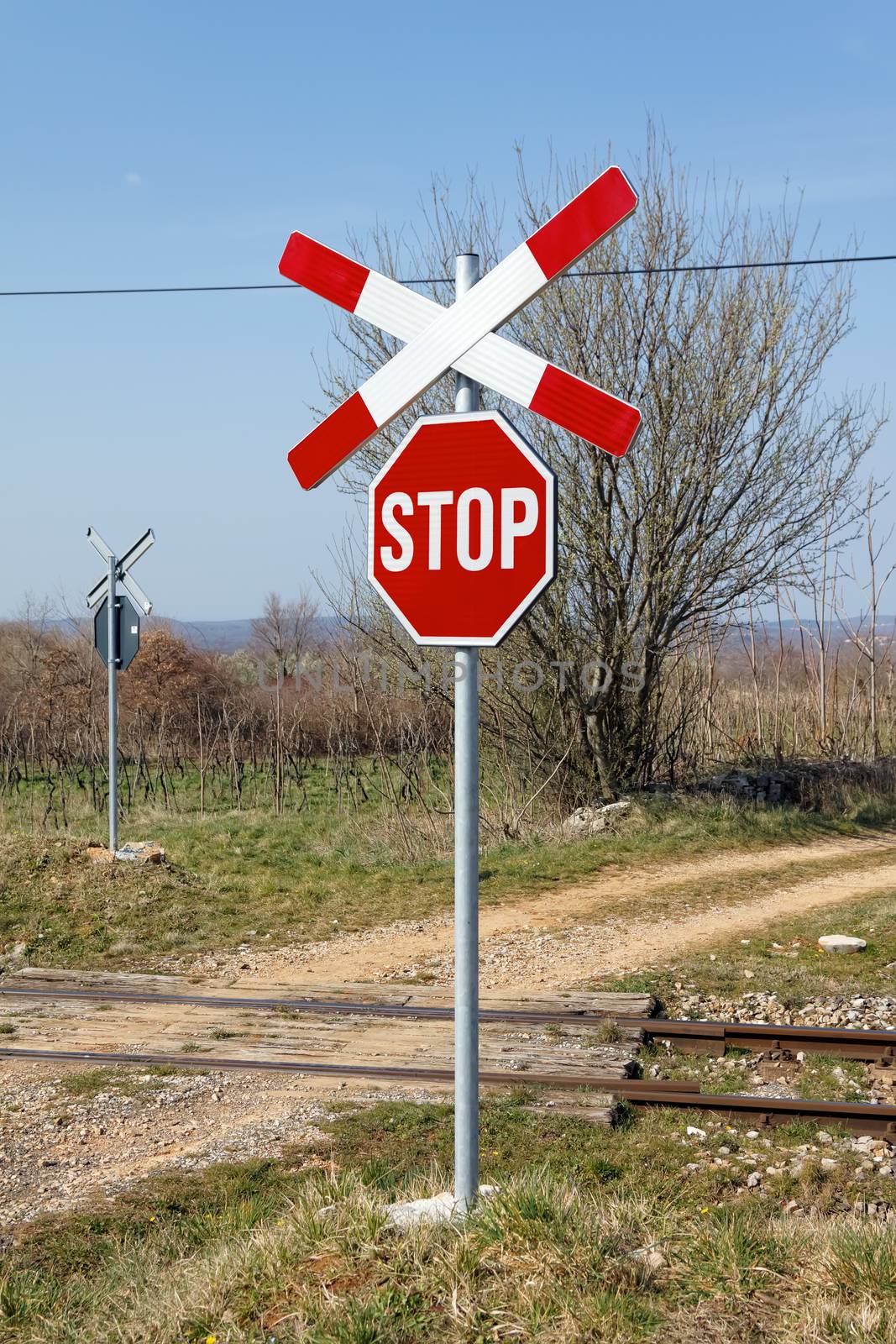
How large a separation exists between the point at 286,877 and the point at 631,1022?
5.88 meters

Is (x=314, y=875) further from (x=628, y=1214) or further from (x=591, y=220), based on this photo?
(x=591, y=220)

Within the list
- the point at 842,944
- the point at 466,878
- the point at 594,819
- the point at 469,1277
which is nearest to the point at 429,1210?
the point at 469,1277

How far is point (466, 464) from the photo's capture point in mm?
3096

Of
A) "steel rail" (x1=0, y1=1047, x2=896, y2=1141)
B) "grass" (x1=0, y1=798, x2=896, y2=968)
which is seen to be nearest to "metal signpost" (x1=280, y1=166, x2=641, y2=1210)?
"steel rail" (x1=0, y1=1047, x2=896, y2=1141)

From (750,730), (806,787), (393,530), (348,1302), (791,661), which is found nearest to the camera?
(348,1302)

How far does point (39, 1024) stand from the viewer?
733cm

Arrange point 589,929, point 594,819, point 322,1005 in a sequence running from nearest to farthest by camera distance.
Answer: point 322,1005 → point 589,929 → point 594,819

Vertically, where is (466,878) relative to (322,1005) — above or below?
above

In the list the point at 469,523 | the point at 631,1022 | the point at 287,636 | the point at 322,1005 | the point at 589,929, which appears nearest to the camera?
the point at 469,523

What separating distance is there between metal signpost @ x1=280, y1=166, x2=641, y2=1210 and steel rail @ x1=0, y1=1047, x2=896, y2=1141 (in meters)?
2.70

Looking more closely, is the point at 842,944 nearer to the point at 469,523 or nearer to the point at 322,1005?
the point at 322,1005

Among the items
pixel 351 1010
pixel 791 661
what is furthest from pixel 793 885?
pixel 791 661

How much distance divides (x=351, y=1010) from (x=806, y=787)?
1111 centimetres

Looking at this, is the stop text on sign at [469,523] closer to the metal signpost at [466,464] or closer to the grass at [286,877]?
the metal signpost at [466,464]
